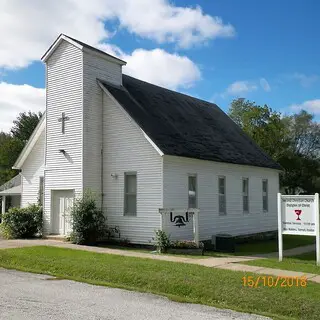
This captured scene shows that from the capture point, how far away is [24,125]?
58656 millimetres

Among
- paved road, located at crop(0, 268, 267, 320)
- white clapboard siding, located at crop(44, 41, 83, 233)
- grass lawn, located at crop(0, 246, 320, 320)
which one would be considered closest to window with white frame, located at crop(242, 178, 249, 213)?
white clapboard siding, located at crop(44, 41, 83, 233)

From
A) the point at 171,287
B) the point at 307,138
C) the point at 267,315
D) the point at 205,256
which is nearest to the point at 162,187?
the point at 205,256

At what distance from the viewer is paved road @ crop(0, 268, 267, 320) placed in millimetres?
7781

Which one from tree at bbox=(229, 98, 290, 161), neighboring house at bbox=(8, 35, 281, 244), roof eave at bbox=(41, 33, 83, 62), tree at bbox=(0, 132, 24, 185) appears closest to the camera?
neighboring house at bbox=(8, 35, 281, 244)

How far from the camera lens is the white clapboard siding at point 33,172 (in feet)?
72.5

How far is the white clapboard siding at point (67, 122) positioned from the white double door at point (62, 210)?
1.01 feet

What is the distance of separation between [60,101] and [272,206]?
1402 centimetres

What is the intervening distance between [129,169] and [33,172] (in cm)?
616

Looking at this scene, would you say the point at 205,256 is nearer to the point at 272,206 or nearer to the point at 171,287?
the point at 171,287

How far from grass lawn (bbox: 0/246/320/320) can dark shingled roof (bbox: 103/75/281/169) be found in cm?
Result: 619

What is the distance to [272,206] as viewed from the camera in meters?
26.6

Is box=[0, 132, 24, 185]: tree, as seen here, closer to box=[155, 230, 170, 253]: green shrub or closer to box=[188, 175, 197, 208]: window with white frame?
box=[188, 175, 197, 208]: window with white frame

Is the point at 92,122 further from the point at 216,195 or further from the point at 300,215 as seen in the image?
the point at 300,215

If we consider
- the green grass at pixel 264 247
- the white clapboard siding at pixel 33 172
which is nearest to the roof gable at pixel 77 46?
the white clapboard siding at pixel 33 172
